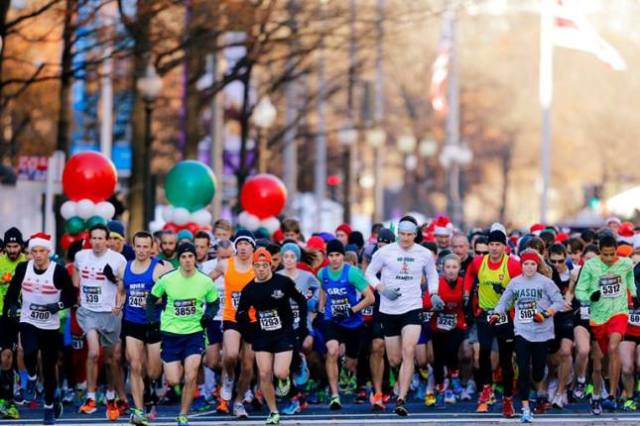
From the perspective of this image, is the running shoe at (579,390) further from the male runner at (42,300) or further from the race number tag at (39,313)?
the race number tag at (39,313)

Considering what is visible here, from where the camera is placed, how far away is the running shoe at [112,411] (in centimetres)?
1803

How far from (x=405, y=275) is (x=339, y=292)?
3.67 feet

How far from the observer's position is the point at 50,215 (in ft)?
88.4

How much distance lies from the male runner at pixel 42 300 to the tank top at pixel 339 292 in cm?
292

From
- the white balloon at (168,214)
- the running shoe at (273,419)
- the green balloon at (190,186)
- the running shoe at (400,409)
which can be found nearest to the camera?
the running shoe at (273,419)

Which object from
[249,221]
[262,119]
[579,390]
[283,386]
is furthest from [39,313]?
[262,119]

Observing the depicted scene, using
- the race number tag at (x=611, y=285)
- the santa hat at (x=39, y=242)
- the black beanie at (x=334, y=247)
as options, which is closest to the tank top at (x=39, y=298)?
the santa hat at (x=39, y=242)

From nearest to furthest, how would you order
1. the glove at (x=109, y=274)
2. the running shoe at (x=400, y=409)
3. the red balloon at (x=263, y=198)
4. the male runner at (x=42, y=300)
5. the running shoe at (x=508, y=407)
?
the male runner at (x=42, y=300)
the running shoe at (x=508, y=407)
the running shoe at (x=400, y=409)
the glove at (x=109, y=274)
the red balloon at (x=263, y=198)

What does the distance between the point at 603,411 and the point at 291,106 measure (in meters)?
26.6

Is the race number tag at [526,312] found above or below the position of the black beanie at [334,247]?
below

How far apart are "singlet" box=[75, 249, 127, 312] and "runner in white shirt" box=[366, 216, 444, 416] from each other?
8.60ft

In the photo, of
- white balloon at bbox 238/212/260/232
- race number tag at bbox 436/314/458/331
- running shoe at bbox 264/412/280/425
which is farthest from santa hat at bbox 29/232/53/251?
white balloon at bbox 238/212/260/232

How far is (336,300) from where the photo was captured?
1936 centimetres

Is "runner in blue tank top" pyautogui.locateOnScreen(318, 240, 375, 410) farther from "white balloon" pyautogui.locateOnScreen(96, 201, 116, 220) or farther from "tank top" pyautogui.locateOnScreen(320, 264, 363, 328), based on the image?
"white balloon" pyautogui.locateOnScreen(96, 201, 116, 220)
